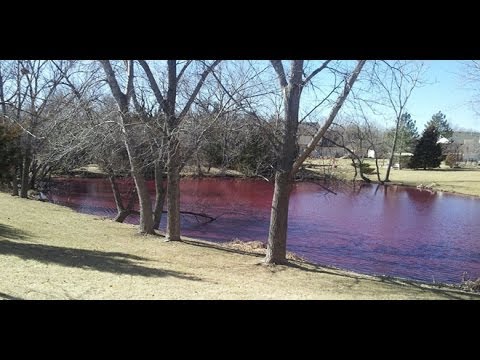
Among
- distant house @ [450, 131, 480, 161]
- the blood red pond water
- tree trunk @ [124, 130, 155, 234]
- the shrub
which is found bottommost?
the blood red pond water

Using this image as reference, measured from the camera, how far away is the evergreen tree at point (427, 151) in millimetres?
Result: 50312

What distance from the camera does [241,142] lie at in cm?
1169

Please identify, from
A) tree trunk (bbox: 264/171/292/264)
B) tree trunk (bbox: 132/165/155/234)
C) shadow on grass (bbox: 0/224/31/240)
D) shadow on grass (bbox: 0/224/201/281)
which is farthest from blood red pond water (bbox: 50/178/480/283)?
shadow on grass (bbox: 0/224/31/240)

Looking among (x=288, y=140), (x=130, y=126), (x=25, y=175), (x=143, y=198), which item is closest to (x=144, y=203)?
(x=143, y=198)

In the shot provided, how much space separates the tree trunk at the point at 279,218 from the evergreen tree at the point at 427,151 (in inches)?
1770

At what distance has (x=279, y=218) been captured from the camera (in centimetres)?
951

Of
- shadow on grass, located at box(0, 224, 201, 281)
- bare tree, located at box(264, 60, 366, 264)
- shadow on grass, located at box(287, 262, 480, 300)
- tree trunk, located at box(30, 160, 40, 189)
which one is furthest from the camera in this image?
tree trunk, located at box(30, 160, 40, 189)

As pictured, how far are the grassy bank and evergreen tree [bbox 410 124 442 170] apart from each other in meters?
43.6

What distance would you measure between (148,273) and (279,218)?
3000 millimetres

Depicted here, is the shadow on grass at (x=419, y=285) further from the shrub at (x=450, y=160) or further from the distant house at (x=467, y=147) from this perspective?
the distant house at (x=467, y=147)

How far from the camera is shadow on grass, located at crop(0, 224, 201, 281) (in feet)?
25.3

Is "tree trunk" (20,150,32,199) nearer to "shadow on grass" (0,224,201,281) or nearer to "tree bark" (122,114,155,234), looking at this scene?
"tree bark" (122,114,155,234)

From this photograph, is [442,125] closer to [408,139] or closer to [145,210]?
[408,139]
